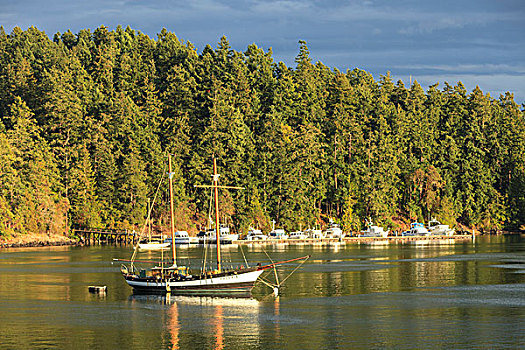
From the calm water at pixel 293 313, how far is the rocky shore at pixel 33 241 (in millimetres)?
59130

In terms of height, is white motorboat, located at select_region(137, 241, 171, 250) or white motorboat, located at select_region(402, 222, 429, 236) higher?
white motorboat, located at select_region(402, 222, 429, 236)

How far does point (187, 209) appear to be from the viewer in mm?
174250

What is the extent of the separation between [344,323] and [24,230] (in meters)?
113

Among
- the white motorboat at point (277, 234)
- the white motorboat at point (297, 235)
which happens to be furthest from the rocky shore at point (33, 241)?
the white motorboat at point (297, 235)

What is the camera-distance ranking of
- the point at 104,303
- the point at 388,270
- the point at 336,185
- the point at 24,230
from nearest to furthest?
1. the point at 104,303
2. the point at 388,270
3. the point at 24,230
4. the point at 336,185

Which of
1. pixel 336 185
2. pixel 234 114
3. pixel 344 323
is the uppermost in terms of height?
pixel 234 114

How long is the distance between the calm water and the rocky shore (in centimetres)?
5913

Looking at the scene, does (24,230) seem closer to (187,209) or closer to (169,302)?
(187,209)

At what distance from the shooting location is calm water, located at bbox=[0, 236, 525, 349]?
45781mm

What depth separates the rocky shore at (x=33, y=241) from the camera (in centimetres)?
14896

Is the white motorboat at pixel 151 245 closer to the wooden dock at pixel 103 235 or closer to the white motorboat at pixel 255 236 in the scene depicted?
the wooden dock at pixel 103 235

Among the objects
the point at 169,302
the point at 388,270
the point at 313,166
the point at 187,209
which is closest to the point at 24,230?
the point at 187,209

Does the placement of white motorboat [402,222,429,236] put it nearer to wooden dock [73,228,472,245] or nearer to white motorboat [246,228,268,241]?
wooden dock [73,228,472,245]

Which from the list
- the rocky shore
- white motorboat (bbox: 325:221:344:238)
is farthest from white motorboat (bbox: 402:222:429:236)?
the rocky shore
